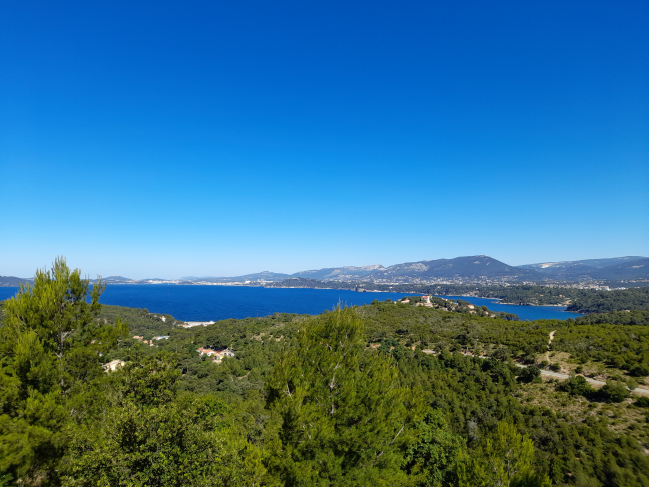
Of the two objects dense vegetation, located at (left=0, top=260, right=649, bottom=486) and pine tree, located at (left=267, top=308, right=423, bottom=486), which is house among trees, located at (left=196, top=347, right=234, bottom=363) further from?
pine tree, located at (left=267, top=308, right=423, bottom=486)

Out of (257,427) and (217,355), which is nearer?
(257,427)

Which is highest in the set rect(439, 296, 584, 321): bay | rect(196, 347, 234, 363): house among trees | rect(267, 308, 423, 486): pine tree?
rect(267, 308, 423, 486): pine tree

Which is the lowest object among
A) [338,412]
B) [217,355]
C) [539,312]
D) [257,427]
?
[539,312]

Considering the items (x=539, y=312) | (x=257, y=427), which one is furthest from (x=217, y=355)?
(x=539, y=312)

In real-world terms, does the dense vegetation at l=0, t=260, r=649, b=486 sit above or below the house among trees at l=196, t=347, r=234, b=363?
above

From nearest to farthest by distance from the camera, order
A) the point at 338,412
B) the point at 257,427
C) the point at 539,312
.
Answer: the point at 338,412
the point at 257,427
the point at 539,312

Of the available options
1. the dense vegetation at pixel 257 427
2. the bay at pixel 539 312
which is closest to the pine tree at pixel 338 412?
the dense vegetation at pixel 257 427

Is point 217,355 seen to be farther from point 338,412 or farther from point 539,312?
point 539,312

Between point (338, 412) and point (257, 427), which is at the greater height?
point (338, 412)

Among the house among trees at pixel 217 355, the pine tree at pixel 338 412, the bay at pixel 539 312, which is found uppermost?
the pine tree at pixel 338 412

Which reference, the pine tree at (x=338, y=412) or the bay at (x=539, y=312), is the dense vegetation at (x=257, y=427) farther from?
the bay at (x=539, y=312)

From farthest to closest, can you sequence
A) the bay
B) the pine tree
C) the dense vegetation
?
1. the bay
2. the pine tree
3. the dense vegetation

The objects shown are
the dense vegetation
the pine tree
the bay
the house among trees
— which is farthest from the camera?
the bay

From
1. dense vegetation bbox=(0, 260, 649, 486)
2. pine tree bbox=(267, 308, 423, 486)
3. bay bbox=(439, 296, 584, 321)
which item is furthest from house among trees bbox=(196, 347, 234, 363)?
bay bbox=(439, 296, 584, 321)
